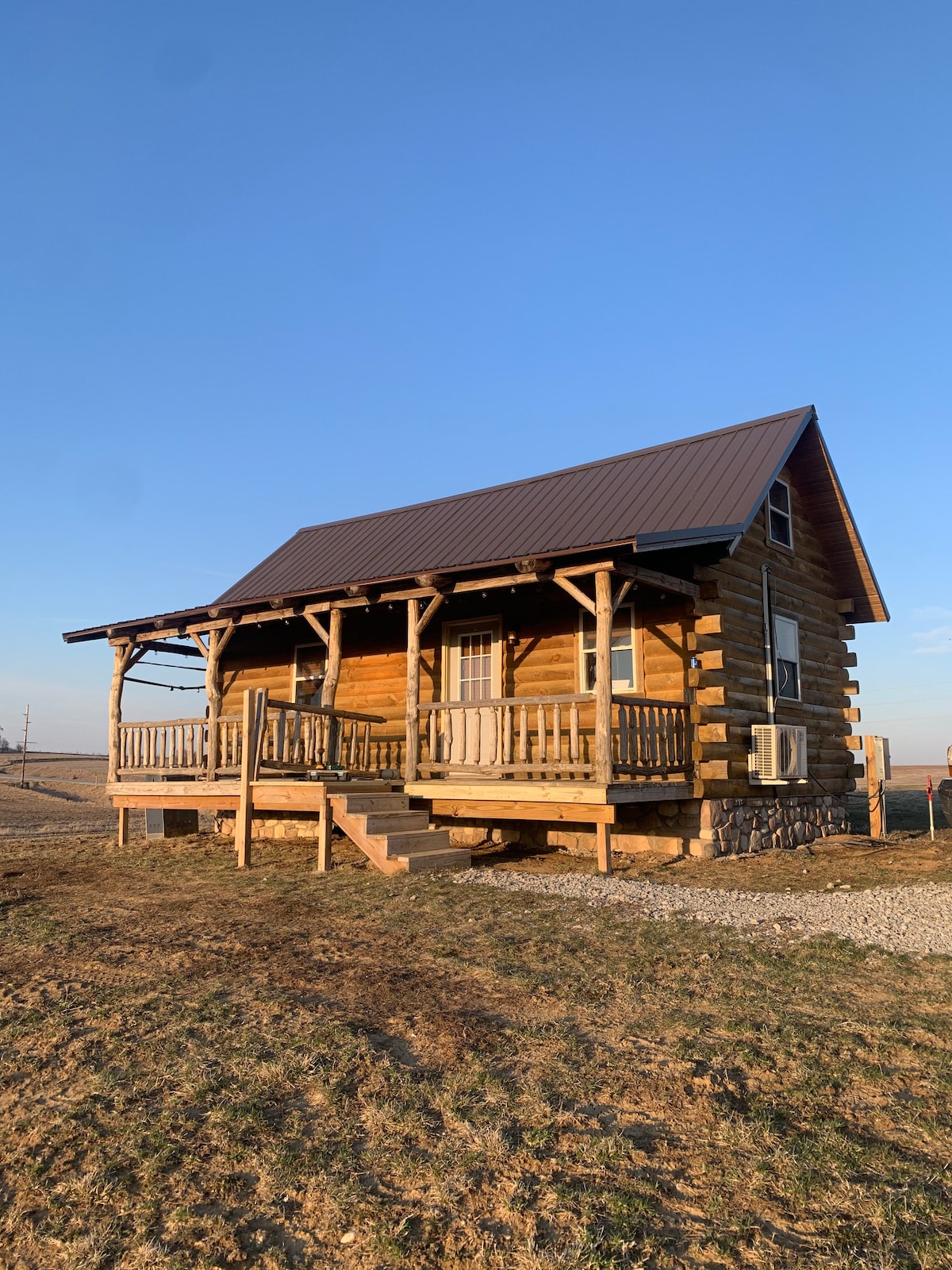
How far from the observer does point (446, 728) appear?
43.9 feet

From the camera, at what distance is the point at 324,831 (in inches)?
460

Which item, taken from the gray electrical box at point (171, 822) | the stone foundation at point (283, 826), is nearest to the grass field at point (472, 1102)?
the gray electrical box at point (171, 822)

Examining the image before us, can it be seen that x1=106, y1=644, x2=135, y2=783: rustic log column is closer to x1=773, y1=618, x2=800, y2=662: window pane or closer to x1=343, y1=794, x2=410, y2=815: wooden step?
x1=343, y1=794, x2=410, y2=815: wooden step

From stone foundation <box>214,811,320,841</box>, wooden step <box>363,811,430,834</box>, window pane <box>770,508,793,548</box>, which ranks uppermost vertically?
window pane <box>770,508,793,548</box>

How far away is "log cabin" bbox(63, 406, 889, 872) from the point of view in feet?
38.5

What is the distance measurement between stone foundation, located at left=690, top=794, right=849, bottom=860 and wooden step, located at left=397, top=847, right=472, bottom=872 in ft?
11.1

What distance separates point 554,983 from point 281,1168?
2.83 metres

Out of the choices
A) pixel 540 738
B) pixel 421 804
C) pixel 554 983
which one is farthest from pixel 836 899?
pixel 421 804

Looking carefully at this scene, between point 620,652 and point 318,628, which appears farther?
point 318,628

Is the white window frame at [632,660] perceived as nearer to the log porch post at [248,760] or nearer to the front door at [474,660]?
the front door at [474,660]

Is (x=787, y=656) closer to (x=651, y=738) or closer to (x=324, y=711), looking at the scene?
(x=651, y=738)

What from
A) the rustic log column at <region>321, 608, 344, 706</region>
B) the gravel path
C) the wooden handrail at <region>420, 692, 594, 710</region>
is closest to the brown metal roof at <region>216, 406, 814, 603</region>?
the rustic log column at <region>321, 608, 344, 706</region>

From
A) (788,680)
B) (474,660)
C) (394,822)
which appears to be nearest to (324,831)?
(394,822)

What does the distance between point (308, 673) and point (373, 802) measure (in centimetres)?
637
